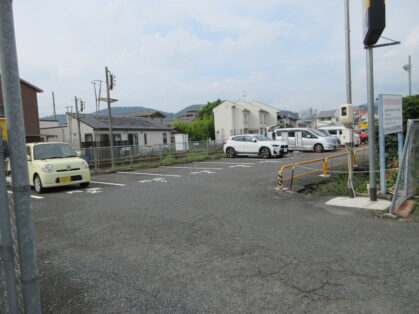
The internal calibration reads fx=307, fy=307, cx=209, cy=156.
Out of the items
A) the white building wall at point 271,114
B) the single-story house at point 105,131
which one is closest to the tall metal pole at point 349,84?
the single-story house at point 105,131

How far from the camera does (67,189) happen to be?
9.96 m

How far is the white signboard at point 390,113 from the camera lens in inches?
258

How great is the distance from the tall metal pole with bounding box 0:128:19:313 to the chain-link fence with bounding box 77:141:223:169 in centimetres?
→ 1402

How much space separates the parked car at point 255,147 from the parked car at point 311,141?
4.05 meters

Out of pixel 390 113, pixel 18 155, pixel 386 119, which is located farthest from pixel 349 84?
pixel 18 155

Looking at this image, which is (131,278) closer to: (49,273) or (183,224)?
(49,273)

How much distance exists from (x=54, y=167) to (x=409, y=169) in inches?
364

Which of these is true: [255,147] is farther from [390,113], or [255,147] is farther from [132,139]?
[132,139]

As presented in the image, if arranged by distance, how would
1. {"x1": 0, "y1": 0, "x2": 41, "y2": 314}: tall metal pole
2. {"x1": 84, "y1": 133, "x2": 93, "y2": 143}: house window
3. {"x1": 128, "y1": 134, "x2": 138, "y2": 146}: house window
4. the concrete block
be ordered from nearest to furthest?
{"x1": 0, "y1": 0, "x2": 41, "y2": 314}: tall metal pole, the concrete block, {"x1": 84, "y1": 133, "x2": 93, "y2": 143}: house window, {"x1": 128, "y1": 134, "x2": 138, "y2": 146}: house window

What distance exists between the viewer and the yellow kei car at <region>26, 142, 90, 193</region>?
30.2 feet

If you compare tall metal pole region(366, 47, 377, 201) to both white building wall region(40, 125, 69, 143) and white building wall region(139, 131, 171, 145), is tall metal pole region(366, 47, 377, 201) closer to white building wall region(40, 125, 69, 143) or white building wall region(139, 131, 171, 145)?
white building wall region(139, 131, 171, 145)

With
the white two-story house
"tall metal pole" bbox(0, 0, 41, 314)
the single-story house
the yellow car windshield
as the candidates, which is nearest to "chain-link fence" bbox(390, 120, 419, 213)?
"tall metal pole" bbox(0, 0, 41, 314)

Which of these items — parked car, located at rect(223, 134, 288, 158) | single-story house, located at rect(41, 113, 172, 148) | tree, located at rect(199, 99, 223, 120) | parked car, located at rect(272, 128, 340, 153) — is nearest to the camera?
parked car, located at rect(223, 134, 288, 158)

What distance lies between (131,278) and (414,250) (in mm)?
3512
